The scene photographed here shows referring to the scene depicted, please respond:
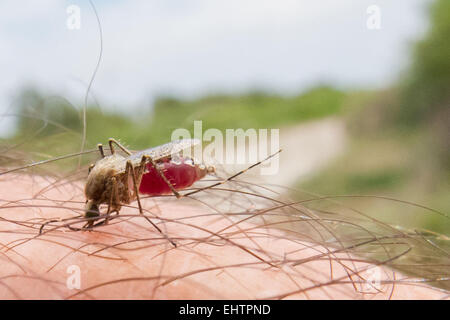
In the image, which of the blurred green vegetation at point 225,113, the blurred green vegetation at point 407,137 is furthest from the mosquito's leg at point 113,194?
the blurred green vegetation at point 225,113

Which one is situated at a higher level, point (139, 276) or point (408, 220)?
point (139, 276)

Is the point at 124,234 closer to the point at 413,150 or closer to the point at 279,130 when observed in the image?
the point at 413,150

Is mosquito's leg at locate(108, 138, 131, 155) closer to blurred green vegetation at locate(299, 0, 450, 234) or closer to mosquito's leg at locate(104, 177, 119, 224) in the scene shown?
mosquito's leg at locate(104, 177, 119, 224)

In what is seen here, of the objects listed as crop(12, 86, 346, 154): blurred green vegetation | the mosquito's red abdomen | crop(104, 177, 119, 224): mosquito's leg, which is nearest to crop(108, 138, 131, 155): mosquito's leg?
the mosquito's red abdomen
